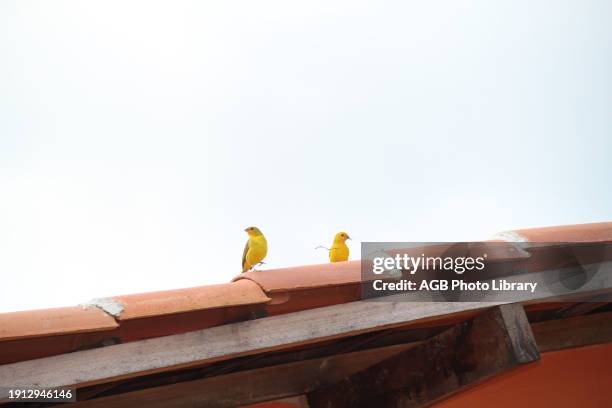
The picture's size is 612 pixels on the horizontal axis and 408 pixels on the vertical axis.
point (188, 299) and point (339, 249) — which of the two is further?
point (339, 249)

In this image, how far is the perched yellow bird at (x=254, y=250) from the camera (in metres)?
5.05

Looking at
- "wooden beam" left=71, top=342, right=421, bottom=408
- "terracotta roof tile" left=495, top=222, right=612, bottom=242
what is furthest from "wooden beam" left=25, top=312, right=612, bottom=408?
"terracotta roof tile" left=495, top=222, right=612, bottom=242

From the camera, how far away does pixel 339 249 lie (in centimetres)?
648

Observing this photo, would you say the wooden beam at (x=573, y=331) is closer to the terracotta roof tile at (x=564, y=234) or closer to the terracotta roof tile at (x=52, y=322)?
the terracotta roof tile at (x=564, y=234)

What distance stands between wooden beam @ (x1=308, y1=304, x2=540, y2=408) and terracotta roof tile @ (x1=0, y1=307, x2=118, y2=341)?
49.0 inches

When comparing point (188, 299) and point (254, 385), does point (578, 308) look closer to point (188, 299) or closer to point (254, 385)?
point (254, 385)

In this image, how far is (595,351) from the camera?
390cm

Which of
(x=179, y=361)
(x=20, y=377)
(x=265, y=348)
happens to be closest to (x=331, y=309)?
(x=265, y=348)

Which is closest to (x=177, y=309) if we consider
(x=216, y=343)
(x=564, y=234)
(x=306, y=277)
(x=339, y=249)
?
(x=216, y=343)

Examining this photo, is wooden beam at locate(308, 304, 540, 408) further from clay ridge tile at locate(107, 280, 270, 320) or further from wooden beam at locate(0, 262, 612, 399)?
clay ridge tile at locate(107, 280, 270, 320)

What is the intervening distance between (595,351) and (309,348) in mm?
1635

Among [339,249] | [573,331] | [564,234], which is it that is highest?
[339,249]

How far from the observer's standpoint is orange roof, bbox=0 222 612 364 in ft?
7.87

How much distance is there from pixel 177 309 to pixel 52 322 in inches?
16.1
